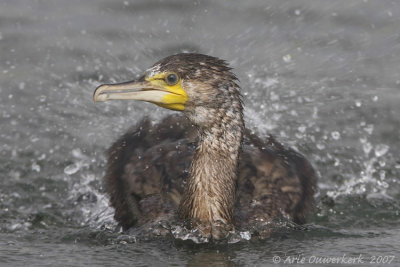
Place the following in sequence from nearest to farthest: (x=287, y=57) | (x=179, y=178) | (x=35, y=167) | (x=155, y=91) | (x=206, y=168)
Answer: (x=155, y=91), (x=206, y=168), (x=179, y=178), (x=35, y=167), (x=287, y=57)

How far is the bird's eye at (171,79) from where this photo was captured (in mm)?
5590

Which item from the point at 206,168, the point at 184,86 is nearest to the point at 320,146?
the point at 206,168

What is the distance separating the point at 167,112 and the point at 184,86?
232cm

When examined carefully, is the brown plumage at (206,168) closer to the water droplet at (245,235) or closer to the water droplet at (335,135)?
the water droplet at (245,235)

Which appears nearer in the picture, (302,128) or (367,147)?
(367,147)

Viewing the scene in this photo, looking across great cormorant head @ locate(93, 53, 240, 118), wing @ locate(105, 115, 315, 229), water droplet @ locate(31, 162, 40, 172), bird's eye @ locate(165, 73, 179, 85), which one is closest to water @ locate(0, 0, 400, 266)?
water droplet @ locate(31, 162, 40, 172)

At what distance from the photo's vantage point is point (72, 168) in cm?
775

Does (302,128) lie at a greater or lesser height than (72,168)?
greater

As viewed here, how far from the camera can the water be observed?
6012 mm

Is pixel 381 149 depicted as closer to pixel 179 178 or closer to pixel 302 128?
pixel 302 128

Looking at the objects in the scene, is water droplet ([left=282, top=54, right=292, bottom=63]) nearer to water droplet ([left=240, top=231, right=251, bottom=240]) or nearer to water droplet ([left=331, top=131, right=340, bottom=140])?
water droplet ([left=331, top=131, right=340, bottom=140])

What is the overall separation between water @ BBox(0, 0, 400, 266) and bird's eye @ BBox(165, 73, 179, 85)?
4.19 feet

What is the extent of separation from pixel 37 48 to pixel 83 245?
13.6 ft

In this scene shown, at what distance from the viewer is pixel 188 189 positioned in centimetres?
596
